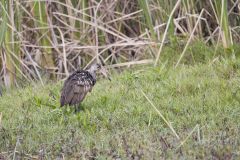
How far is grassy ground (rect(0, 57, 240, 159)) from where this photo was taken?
5.59 metres

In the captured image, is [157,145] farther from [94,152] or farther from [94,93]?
[94,93]

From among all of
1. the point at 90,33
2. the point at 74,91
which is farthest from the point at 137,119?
the point at 90,33

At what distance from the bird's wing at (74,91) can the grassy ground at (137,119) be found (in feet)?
0.47

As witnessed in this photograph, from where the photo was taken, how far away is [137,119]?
21.3 ft

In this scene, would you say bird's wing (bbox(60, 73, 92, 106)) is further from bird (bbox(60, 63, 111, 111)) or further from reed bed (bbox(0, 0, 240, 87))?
reed bed (bbox(0, 0, 240, 87))

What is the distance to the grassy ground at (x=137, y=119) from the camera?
5594 mm

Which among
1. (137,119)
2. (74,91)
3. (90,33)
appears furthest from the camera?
(90,33)

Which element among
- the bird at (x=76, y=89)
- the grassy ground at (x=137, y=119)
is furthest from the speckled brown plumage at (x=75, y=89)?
the grassy ground at (x=137, y=119)

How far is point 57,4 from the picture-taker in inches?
403

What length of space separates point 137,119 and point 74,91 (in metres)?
0.73

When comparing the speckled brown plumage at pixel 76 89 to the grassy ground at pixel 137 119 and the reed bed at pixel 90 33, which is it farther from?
the reed bed at pixel 90 33

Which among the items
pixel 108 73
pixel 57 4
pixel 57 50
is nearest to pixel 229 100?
pixel 108 73

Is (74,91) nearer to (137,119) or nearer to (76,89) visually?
(76,89)

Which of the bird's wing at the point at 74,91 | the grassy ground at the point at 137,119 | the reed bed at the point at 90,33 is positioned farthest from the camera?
the reed bed at the point at 90,33
